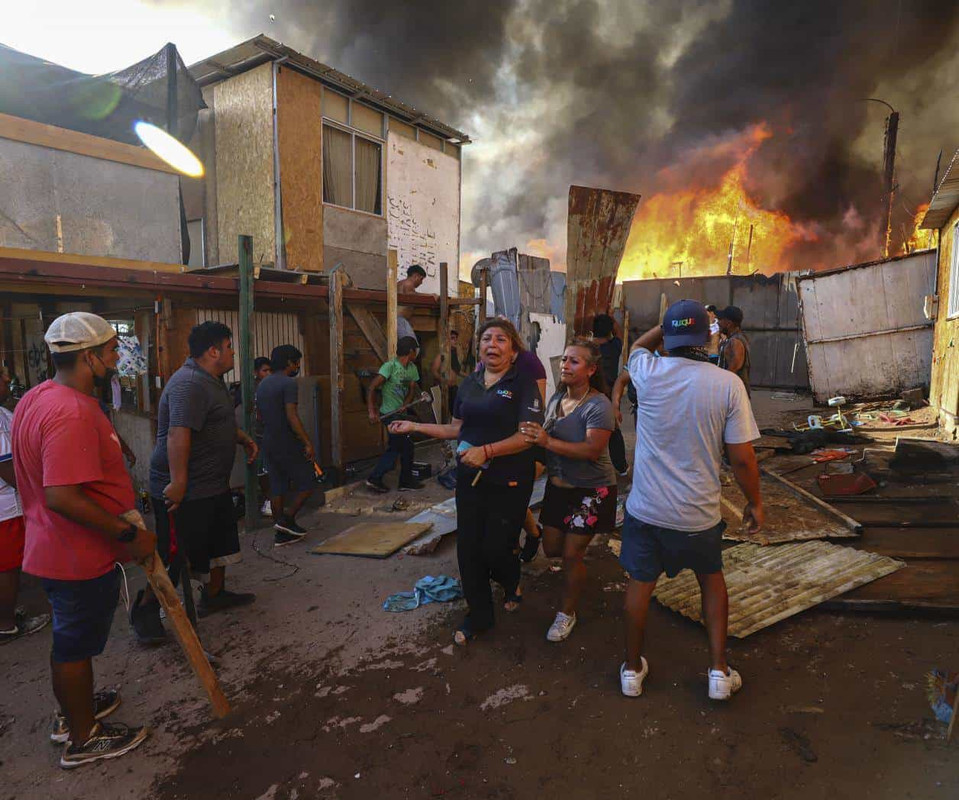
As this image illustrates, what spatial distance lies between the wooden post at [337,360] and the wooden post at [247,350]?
1430 mm

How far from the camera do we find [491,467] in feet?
11.1

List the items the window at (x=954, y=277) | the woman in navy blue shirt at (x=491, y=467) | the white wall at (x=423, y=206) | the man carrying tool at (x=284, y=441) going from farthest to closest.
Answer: the white wall at (x=423, y=206), the window at (x=954, y=277), the man carrying tool at (x=284, y=441), the woman in navy blue shirt at (x=491, y=467)

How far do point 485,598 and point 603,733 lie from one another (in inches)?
43.8

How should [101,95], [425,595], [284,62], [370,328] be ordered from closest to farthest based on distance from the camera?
1. [425,595]
2. [370,328]
3. [101,95]
4. [284,62]

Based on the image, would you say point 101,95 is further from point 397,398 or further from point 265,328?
point 397,398

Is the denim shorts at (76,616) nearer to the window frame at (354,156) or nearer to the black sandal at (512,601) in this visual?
the black sandal at (512,601)

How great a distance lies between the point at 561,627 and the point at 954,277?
9102mm

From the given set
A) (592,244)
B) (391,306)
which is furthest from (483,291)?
(592,244)

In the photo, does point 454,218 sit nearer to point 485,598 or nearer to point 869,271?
point 869,271

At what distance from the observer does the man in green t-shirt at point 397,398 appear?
7.11m

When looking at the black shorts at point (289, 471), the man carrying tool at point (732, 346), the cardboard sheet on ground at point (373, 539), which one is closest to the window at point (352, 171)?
the black shorts at point (289, 471)

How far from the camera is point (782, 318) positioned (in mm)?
17234

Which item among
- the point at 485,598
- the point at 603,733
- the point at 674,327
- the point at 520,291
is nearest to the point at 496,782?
the point at 603,733

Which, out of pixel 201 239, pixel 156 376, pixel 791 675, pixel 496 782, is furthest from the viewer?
pixel 201 239
